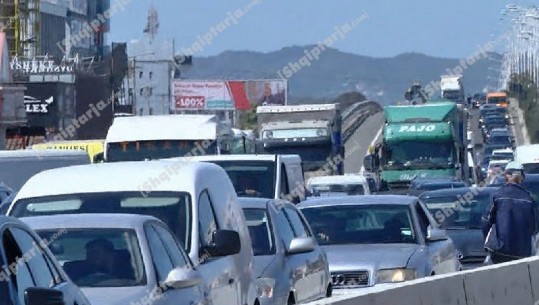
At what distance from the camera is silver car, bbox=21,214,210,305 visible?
373 inches

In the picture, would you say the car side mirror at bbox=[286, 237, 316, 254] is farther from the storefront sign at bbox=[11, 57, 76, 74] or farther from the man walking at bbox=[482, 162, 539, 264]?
the storefront sign at bbox=[11, 57, 76, 74]

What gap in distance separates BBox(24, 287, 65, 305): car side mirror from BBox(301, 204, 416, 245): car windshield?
998 centimetres

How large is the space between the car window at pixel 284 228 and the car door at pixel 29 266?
6149mm

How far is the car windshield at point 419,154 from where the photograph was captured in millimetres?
45125

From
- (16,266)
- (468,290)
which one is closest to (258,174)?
(468,290)

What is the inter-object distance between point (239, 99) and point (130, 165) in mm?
123797

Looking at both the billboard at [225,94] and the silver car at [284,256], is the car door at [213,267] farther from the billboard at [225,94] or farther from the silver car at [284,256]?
the billboard at [225,94]

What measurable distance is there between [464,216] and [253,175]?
340 centimetres

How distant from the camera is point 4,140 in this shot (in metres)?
56.1

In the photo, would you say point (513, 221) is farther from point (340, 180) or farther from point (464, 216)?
point (340, 180)

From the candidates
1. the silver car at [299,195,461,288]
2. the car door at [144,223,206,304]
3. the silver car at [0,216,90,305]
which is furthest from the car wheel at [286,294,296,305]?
the silver car at [0,216,90,305]

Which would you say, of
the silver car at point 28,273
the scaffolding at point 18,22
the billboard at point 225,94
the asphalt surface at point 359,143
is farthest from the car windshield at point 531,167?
the billboard at point 225,94

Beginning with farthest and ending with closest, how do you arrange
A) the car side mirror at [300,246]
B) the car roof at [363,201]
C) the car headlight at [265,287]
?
the car roof at [363,201] < the car side mirror at [300,246] < the car headlight at [265,287]

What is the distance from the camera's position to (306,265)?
14453 millimetres
